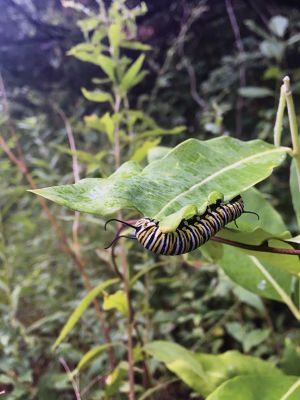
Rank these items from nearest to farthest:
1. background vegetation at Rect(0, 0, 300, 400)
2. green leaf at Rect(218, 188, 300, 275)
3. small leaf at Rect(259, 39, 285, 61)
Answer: green leaf at Rect(218, 188, 300, 275), background vegetation at Rect(0, 0, 300, 400), small leaf at Rect(259, 39, 285, 61)

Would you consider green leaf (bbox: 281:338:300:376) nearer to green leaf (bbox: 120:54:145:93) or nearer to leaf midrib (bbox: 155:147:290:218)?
leaf midrib (bbox: 155:147:290:218)

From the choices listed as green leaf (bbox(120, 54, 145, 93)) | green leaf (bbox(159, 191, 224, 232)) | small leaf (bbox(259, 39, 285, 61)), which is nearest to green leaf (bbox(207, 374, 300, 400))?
green leaf (bbox(159, 191, 224, 232))

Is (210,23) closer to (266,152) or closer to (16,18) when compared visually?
(16,18)

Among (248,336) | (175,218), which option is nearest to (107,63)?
(175,218)

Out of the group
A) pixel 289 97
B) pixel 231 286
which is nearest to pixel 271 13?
pixel 231 286

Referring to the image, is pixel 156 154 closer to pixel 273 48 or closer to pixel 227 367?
pixel 227 367

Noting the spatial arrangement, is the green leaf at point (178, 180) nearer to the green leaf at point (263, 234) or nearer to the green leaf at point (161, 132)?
the green leaf at point (263, 234)
